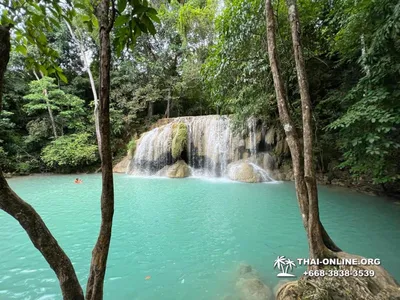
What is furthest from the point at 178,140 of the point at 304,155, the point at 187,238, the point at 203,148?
the point at 304,155

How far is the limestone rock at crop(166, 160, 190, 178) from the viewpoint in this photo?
9.74 m

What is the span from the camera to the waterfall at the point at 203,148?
32.2ft

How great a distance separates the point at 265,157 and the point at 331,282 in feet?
25.1

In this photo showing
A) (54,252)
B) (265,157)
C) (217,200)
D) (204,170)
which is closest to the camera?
(54,252)

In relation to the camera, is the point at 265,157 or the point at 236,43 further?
the point at 265,157

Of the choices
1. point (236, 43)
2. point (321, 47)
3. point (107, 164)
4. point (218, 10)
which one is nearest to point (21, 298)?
point (107, 164)

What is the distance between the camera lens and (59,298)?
7.14ft

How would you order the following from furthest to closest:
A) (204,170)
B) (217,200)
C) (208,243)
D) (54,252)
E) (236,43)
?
1. (204,170)
2. (217,200)
3. (236,43)
4. (208,243)
5. (54,252)

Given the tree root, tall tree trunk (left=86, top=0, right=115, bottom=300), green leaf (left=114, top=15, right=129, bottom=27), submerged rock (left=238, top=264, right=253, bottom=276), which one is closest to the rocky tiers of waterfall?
submerged rock (left=238, top=264, right=253, bottom=276)

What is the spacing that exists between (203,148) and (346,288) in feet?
29.6

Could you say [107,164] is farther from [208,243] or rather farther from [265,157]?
[265,157]

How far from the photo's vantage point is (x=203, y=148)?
34.8ft

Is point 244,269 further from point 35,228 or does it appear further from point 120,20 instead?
point 120,20

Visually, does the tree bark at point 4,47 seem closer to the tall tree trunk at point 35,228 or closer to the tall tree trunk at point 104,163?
the tall tree trunk at point 35,228
